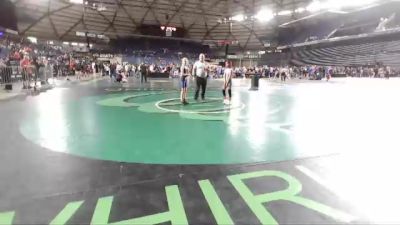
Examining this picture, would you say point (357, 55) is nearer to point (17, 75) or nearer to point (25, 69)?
point (17, 75)

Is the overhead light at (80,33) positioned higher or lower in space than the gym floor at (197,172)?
higher

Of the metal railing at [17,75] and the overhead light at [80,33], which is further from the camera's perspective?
the overhead light at [80,33]

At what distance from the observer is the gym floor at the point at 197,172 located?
258cm

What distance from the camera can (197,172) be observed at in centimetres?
353

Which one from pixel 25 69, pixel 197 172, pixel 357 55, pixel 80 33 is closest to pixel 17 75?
pixel 25 69

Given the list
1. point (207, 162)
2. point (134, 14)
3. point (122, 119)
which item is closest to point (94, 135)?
point (122, 119)

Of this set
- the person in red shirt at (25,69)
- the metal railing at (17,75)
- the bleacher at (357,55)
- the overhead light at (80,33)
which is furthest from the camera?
the overhead light at (80,33)

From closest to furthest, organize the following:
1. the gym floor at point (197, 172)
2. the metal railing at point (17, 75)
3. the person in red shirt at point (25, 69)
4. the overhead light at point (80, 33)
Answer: the gym floor at point (197, 172)
the person in red shirt at point (25, 69)
the metal railing at point (17, 75)
the overhead light at point (80, 33)

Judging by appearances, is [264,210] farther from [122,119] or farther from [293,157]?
[122,119]

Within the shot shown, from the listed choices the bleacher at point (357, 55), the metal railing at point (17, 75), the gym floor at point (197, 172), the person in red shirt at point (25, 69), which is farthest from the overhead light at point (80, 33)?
the gym floor at point (197, 172)

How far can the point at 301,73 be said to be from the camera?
4116 centimetres

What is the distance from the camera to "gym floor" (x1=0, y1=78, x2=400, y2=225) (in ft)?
8.48

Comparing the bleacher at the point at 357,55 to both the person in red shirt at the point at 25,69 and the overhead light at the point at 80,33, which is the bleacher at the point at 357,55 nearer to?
the overhead light at the point at 80,33

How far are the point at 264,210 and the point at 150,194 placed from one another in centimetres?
113
